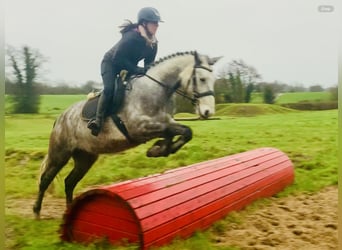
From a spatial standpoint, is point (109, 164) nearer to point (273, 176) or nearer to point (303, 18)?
point (273, 176)

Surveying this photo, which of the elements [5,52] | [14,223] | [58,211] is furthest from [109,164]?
[5,52]

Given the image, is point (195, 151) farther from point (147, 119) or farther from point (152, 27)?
point (152, 27)

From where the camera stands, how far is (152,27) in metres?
3.06

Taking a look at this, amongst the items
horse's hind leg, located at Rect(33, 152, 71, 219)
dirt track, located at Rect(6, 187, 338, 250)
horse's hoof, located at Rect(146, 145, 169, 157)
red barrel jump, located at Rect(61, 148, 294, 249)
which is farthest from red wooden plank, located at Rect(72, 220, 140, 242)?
horse's hoof, located at Rect(146, 145, 169, 157)

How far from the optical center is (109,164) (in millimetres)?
3227

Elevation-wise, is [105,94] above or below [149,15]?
below

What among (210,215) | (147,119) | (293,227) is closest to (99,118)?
(147,119)

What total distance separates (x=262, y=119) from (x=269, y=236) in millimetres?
689

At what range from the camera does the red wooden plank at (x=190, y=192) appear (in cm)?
292

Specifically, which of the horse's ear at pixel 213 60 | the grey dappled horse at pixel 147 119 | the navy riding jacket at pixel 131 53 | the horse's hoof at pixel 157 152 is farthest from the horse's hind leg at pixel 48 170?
the horse's ear at pixel 213 60

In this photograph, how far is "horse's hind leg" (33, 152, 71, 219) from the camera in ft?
10.2

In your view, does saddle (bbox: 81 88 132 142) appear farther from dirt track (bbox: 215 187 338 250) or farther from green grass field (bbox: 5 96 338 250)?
dirt track (bbox: 215 187 338 250)

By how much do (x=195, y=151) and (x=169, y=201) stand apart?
38 centimetres

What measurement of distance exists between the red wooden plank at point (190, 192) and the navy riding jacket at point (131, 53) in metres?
0.72
